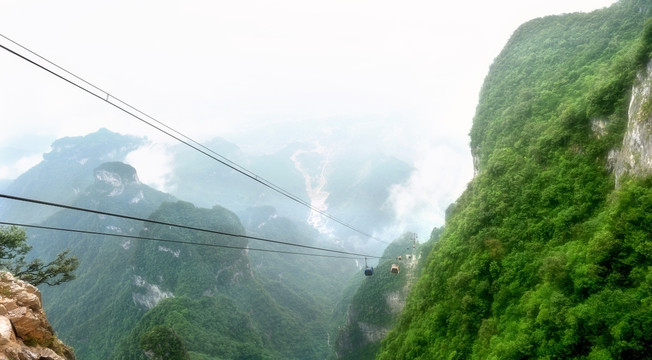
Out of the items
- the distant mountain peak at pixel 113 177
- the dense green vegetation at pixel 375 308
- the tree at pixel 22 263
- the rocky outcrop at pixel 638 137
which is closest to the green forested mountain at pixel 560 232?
the rocky outcrop at pixel 638 137

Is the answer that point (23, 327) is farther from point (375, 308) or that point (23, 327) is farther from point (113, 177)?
point (113, 177)

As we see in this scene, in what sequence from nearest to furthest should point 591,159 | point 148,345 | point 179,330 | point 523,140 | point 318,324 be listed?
point 591,159 < point 523,140 < point 148,345 < point 179,330 < point 318,324

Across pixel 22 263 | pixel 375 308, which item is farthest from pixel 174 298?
pixel 22 263

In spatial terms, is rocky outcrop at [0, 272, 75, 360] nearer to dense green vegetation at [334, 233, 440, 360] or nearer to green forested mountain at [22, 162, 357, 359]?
green forested mountain at [22, 162, 357, 359]

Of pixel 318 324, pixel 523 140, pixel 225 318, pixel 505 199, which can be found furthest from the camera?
pixel 318 324

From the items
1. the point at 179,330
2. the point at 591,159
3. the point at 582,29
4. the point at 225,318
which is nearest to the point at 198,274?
the point at 225,318

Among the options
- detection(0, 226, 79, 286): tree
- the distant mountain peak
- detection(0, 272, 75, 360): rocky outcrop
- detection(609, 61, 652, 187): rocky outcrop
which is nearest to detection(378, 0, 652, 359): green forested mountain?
detection(609, 61, 652, 187): rocky outcrop

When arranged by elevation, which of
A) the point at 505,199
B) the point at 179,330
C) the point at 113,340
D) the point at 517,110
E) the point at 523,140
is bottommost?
the point at 113,340

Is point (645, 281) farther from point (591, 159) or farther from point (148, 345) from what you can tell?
point (148, 345)

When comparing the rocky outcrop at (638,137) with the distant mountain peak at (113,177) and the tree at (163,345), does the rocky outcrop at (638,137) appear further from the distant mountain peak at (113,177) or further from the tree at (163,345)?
the distant mountain peak at (113,177)
